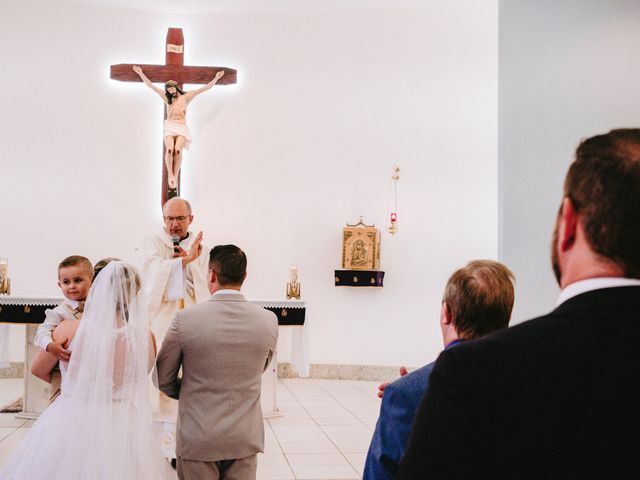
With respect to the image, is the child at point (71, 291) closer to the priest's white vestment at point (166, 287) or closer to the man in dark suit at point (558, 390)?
the priest's white vestment at point (166, 287)

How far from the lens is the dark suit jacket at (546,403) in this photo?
2.52ft

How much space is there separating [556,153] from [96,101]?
6113 millimetres

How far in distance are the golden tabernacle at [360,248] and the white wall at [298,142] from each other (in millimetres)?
236

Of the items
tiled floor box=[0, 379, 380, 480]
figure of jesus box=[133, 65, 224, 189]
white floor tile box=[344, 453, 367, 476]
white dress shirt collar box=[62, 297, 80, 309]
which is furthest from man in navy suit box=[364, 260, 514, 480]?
figure of jesus box=[133, 65, 224, 189]

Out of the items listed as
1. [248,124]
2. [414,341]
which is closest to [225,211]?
[248,124]

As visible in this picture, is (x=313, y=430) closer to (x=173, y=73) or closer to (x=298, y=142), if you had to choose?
(x=298, y=142)

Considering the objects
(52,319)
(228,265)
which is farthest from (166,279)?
(228,265)

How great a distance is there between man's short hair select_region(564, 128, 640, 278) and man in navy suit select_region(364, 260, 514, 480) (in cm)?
81

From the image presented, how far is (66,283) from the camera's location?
343 cm

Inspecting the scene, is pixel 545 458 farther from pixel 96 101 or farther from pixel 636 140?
pixel 96 101

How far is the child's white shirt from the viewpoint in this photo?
10.3ft

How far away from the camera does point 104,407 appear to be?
2.66 metres

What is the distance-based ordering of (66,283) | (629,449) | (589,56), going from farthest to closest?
(589,56) → (66,283) → (629,449)

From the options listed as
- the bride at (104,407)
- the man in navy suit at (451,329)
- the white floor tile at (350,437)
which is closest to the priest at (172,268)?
the white floor tile at (350,437)
